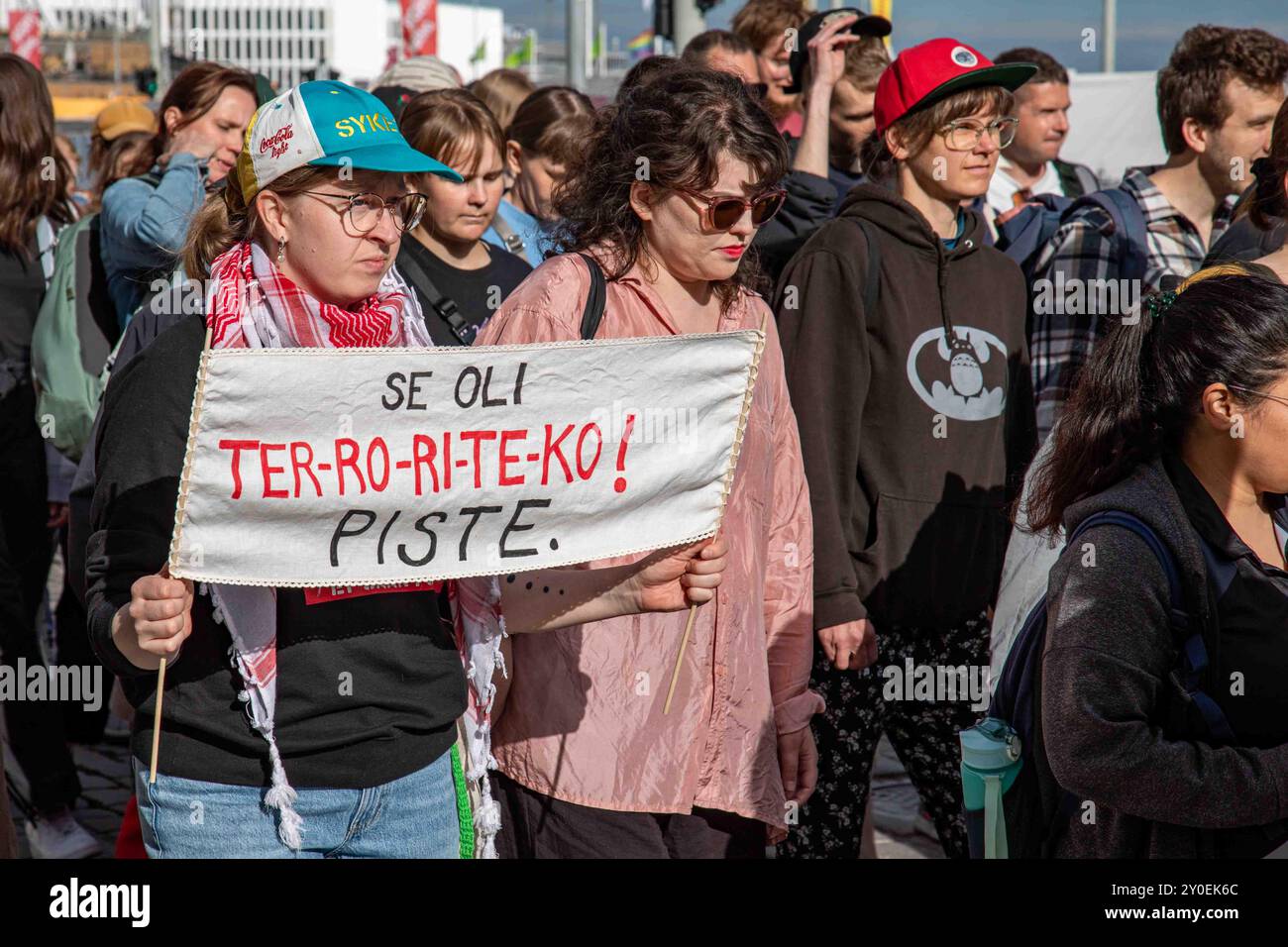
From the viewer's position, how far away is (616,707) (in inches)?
120

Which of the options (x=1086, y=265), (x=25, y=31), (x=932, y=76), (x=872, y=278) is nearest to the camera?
(x=872, y=278)

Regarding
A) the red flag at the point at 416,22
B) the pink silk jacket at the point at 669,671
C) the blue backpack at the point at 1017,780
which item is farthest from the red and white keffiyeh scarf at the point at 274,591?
the red flag at the point at 416,22

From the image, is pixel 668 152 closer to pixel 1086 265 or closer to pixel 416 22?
pixel 1086 265

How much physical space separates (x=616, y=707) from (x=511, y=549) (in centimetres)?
60

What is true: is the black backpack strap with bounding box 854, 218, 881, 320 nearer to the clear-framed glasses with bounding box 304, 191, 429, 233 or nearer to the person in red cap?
the person in red cap

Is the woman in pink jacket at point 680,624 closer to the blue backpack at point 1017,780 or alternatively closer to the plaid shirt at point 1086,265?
the blue backpack at point 1017,780

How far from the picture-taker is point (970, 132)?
409 centimetres

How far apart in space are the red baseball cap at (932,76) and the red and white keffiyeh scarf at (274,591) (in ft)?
5.75

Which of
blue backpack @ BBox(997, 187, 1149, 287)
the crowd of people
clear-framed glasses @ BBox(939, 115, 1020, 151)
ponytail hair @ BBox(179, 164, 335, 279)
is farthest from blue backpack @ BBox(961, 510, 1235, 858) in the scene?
blue backpack @ BBox(997, 187, 1149, 287)

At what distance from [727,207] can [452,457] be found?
3.00 feet

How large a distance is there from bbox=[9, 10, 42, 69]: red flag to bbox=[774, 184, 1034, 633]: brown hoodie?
22214 mm

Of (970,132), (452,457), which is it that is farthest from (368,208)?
(970,132)

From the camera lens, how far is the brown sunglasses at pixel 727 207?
Result: 314cm

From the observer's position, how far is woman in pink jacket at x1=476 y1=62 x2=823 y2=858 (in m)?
3.03
